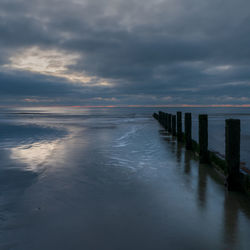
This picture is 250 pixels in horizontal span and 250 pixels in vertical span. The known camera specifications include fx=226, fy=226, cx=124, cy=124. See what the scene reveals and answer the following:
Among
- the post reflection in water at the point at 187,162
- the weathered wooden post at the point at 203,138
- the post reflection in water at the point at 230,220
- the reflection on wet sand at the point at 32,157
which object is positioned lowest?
the post reflection in water at the point at 230,220

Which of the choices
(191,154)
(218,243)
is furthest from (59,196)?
(191,154)

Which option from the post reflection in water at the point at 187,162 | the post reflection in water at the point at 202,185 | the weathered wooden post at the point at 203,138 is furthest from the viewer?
the weathered wooden post at the point at 203,138

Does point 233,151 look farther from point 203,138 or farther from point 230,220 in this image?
point 203,138

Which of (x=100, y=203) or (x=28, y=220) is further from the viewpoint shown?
(x=100, y=203)

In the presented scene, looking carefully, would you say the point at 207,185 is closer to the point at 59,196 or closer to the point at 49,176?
the point at 59,196

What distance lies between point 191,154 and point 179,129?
149 inches

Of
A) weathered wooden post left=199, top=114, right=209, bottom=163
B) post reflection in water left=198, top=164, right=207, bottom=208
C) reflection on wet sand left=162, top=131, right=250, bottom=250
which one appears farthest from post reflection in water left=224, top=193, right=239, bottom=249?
weathered wooden post left=199, top=114, right=209, bottom=163

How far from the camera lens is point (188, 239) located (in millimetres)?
3500

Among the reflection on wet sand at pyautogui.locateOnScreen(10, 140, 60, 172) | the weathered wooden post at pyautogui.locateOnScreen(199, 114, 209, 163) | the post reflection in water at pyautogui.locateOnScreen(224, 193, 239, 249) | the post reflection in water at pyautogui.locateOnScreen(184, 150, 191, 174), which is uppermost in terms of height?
the weathered wooden post at pyautogui.locateOnScreen(199, 114, 209, 163)

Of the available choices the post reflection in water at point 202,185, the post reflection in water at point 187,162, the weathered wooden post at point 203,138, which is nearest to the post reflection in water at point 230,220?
the post reflection in water at point 202,185

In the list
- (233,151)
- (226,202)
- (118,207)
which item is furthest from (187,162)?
(118,207)

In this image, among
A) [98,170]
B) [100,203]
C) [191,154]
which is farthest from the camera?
[191,154]

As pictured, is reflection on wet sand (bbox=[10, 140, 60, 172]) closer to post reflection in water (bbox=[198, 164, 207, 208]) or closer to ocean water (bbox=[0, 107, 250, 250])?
ocean water (bbox=[0, 107, 250, 250])

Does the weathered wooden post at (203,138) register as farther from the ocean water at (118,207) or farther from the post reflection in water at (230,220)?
the post reflection in water at (230,220)
